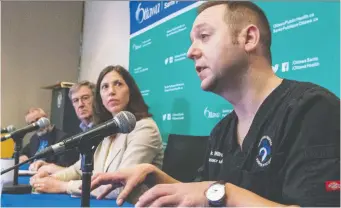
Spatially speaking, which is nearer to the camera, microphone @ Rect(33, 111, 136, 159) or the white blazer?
microphone @ Rect(33, 111, 136, 159)

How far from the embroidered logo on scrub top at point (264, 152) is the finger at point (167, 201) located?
26 cm

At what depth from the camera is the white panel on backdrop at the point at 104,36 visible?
3447mm

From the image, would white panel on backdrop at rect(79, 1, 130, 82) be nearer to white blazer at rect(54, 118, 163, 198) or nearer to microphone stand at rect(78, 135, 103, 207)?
white blazer at rect(54, 118, 163, 198)

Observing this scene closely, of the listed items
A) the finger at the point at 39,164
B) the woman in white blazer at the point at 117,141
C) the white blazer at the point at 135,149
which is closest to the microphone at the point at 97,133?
the woman in white blazer at the point at 117,141

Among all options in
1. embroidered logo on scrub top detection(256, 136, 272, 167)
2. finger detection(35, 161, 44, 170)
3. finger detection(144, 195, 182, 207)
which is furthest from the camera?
finger detection(35, 161, 44, 170)

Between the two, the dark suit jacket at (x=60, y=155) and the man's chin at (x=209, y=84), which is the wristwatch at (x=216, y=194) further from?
the dark suit jacket at (x=60, y=155)

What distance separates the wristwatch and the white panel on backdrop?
103 inches

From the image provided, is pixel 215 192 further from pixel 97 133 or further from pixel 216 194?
pixel 97 133

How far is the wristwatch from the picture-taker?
29.3 inches

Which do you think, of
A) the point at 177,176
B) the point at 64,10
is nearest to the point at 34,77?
the point at 64,10

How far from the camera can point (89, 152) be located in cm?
96

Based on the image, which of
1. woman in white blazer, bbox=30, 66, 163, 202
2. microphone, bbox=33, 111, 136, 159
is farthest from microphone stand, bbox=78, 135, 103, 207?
woman in white blazer, bbox=30, 66, 163, 202

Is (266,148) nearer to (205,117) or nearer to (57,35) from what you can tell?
(205,117)

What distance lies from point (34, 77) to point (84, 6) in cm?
109
